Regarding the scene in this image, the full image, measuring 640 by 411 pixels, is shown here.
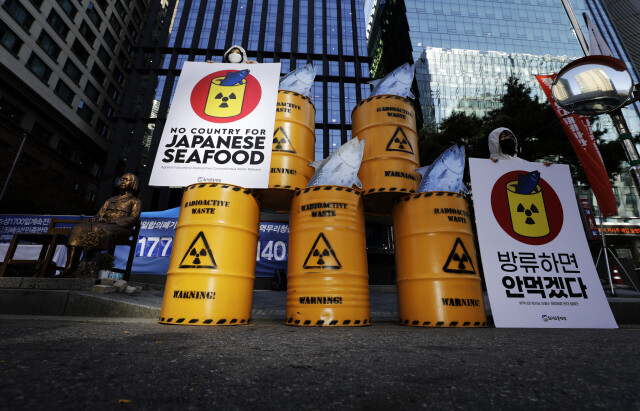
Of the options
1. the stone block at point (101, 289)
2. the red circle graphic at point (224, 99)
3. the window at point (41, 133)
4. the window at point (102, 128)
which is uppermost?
the window at point (102, 128)

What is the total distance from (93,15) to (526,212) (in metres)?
36.0

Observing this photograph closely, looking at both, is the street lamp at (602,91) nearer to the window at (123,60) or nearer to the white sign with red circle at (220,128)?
the white sign with red circle at (220,128)

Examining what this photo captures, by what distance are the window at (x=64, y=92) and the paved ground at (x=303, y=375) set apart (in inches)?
1166

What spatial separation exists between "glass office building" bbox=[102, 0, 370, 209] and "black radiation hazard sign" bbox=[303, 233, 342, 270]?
2128 cm

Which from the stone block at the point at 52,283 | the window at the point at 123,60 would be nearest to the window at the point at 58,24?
the window at the point at 123,60

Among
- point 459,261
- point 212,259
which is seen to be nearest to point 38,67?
point 212,259

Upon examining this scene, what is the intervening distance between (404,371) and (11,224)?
15579mm

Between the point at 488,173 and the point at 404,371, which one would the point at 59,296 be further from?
the point at 488,173

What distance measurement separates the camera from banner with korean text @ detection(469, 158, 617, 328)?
2.92 m

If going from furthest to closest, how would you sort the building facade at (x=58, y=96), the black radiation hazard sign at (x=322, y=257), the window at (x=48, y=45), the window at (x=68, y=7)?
the window at (x=68, y=7)
the window at (x=48, y=45)
the building facade at (x=58, y=96)
the black radiation hazard sign at (x=322, y=257)

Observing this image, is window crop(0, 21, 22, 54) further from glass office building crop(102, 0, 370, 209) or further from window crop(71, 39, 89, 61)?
glass office building crop(102, 0, 370, 209)

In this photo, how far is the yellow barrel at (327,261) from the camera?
2.78m

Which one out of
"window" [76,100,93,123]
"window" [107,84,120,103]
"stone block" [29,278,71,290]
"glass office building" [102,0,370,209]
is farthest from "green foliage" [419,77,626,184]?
"window" [107,84,120,103]

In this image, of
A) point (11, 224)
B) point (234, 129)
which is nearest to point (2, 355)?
point (234, 129)
